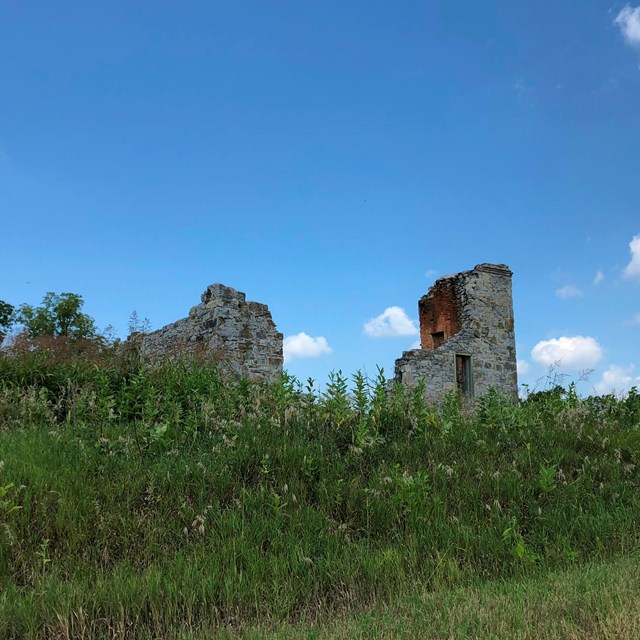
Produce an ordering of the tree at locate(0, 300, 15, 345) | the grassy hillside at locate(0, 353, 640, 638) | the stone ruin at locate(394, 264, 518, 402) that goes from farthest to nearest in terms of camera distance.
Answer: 1. the tree at locate(0, 300, 15, 345)
2. the stone ruin at locate(394, 264, 518, 402)
3. the grassy hillside at locate(0, 353, 640, 638)

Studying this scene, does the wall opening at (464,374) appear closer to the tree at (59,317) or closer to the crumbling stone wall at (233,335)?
the crumbling stone wall at (233,335)

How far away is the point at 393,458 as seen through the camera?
729cm

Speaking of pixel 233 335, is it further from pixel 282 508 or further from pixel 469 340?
pixel 282 508

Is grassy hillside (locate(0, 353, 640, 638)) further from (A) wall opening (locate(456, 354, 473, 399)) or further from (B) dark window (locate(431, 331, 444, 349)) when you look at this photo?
(B) dark window (locate(431, 331, 444, 349))

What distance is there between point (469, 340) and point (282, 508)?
14.5 metres

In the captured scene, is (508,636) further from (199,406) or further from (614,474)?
(199,406)

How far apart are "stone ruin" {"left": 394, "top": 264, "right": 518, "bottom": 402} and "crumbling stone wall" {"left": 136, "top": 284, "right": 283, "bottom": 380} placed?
4.57 metres

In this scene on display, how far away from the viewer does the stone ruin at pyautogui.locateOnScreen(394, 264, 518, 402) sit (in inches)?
730

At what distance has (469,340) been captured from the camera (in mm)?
19500

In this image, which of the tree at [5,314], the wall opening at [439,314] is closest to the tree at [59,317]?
the tree at [5,314]

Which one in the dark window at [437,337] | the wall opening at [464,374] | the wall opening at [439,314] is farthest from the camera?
the dark window at [437,337]

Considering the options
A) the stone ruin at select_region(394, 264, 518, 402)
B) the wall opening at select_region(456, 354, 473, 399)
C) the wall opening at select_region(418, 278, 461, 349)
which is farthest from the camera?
the wall opening at select_region(418, 278, 461, 349)

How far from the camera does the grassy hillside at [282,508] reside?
4.61m

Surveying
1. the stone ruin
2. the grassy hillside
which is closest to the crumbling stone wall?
the stone ruin
